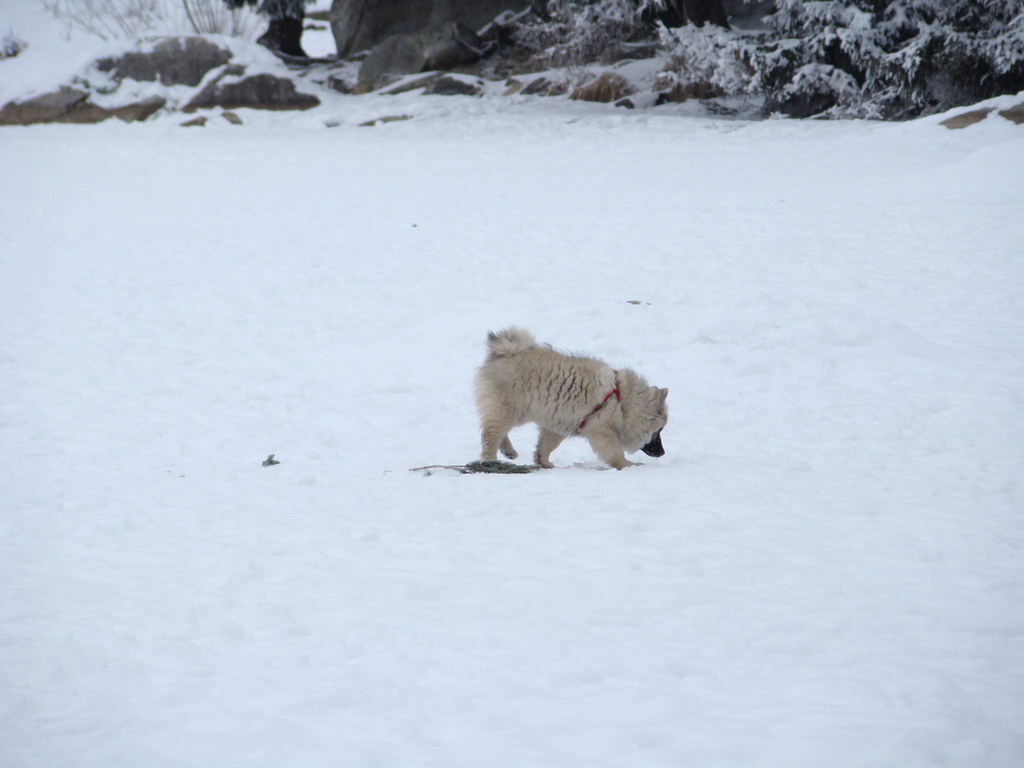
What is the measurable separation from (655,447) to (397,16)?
26.5 m

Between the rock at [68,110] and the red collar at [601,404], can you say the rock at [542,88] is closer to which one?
the rock at [68,110]

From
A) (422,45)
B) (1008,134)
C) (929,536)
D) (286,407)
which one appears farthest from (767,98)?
(929,536)

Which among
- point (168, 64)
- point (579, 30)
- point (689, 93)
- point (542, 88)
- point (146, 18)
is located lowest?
point (689, 93)

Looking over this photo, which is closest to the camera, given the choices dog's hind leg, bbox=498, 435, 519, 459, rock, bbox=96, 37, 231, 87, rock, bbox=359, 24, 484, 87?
dog's hind leg, bbox=498, 435, 519, 459

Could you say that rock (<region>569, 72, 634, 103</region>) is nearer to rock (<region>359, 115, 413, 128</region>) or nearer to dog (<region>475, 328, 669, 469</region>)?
rock (<region>359, 115, 413, 128</region>)

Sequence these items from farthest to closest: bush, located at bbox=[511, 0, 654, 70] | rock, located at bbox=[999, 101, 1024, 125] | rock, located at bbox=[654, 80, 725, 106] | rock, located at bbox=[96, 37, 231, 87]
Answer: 1. rock, located at bbox=[96, 37, 231, 87]
2. rock, located at bbox=[654, 80, 725, 106]
3. bush, located at bbox=[511, 0, 654, 70]
4. rock, located at bbox=[999, 101, 1024, 125]

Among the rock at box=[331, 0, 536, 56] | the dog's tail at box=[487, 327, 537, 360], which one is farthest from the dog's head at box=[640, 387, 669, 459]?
the rock at box=[331, 0, 536, 56]

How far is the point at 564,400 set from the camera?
7.52 meters

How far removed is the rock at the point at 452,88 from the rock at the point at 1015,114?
1436 centimetres

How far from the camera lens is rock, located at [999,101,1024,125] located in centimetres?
1819

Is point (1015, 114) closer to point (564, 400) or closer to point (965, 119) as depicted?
A: point (965, 119)

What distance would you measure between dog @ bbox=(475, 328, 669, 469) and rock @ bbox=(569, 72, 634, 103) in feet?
64.1

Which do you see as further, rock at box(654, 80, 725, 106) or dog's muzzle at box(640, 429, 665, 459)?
rock at box(654, 80, 725, 106)

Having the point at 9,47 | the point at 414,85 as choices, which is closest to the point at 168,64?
the point at 9,47
